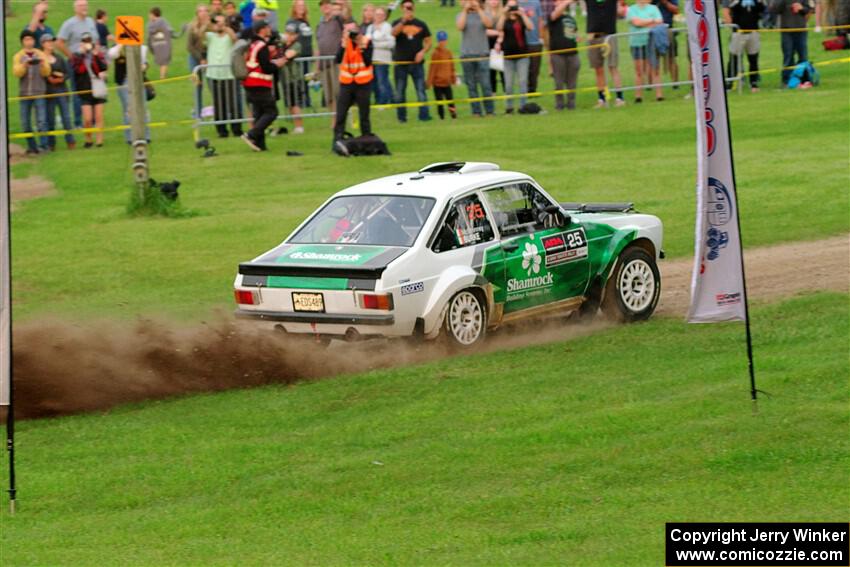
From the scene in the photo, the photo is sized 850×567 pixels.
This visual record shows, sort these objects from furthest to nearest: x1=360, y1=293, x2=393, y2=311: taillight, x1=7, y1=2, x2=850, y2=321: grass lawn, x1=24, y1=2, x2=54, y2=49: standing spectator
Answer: x1=24, y1=2, x2=54, y2=49: standing spectator < x1=7, y1=2, x2=850, y2=321: grass lawn < x1=360, y1=293, x2=393, y2=311: taillight

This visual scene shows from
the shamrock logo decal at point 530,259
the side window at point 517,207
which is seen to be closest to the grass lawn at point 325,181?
the side window at point 517,207

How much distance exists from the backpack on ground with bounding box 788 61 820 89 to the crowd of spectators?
1.56 ft

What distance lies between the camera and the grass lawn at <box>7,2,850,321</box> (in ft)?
58.1

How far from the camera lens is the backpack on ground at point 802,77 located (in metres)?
30.7

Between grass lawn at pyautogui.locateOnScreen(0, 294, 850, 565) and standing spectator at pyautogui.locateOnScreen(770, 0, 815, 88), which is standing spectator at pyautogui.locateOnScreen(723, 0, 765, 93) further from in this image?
→ grass lawn at pyautogui.locateOnScreen(0, 294, 850, 565)

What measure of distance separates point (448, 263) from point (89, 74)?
53.3ft

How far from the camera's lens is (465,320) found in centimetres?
1255

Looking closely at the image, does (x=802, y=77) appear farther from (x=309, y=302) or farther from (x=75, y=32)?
(x=309, y=302)

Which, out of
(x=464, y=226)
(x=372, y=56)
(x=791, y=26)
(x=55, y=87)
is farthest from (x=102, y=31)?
(x=464, y=226)

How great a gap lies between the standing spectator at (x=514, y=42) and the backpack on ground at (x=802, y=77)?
591cm

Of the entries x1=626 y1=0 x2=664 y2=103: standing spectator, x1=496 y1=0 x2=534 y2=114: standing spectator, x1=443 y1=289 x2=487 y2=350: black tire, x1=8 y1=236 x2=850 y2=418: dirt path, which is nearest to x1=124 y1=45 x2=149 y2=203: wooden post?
x1=8 y1=236 x2=850 y2=418: dirt path

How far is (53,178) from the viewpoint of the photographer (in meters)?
25.0

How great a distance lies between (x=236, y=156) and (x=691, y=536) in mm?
19810

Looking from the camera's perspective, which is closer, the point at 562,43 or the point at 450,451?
the point at 450,451
